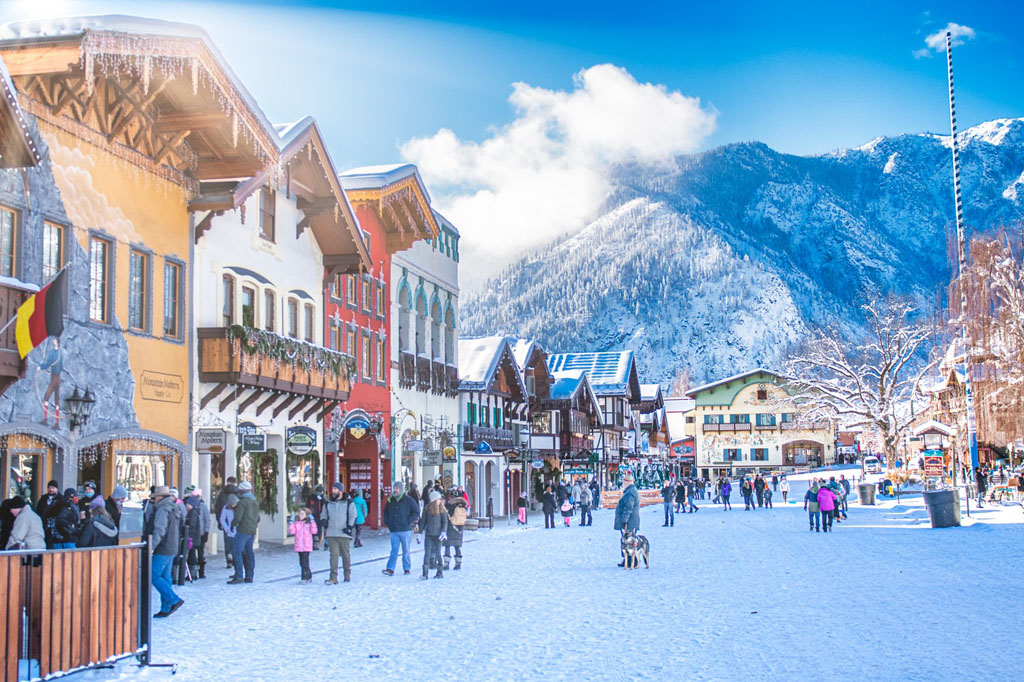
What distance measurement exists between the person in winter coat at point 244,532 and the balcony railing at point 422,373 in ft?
67.9

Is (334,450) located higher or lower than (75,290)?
lower

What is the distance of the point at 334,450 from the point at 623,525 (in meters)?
13.5

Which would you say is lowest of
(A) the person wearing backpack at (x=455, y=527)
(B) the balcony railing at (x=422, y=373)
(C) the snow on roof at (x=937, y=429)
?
(A) the person wearing backpack at (x=455, y=527)

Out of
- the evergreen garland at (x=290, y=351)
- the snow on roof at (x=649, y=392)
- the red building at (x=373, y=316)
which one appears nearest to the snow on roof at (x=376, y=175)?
the red building at (x=373, y=316)

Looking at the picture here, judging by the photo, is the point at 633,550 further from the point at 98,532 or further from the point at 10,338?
the point at 10,338

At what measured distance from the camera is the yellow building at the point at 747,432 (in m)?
110

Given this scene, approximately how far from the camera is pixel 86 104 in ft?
67.1

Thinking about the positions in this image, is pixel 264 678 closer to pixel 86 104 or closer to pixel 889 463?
pixel 86 104

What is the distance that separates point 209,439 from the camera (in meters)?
24.5

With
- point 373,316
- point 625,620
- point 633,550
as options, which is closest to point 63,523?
point 625,620

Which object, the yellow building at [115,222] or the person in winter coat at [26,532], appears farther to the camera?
the yellow building at [115,222]

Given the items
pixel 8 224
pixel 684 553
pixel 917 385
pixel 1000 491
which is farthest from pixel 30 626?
pixel 917 385

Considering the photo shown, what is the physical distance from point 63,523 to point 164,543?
1.82 metres

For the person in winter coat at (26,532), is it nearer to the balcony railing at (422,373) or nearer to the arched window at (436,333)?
the balcony railing at (422,373)
